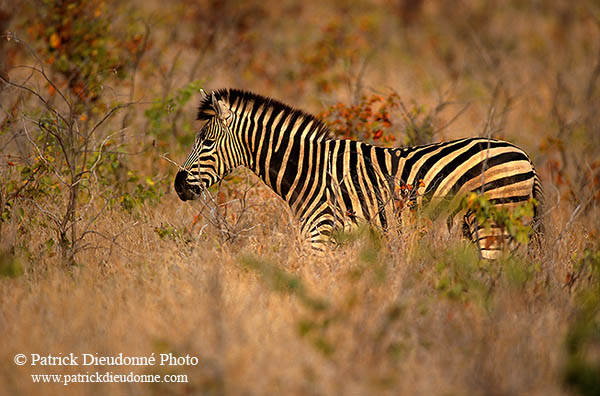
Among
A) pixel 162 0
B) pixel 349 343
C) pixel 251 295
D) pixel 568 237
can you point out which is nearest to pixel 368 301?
pixel 349 343

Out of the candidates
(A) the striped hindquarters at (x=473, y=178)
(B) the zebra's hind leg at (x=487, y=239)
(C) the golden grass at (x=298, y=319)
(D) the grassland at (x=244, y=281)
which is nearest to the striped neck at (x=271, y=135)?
(D) the grassland at (x=244, y=281)

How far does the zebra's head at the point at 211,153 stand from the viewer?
5570 mm

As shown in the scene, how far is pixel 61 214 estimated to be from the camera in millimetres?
5973

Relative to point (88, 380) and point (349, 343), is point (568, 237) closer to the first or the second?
point (349, 343)

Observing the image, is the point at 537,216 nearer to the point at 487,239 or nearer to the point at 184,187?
the point at 487,239

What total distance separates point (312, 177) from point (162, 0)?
519 inches

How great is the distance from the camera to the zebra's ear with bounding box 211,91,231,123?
5422mm

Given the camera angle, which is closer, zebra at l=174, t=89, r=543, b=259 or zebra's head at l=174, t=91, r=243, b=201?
zebra at l=174, t=89, r=543, b=259

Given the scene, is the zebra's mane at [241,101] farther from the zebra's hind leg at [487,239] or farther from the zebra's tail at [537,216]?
the zebra's tail at [537,216]

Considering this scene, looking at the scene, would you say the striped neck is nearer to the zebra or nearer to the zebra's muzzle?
the zebra

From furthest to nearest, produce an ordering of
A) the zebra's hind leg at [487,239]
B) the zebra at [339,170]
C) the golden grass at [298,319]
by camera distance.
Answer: the zebra at [339,170] < the zebra's hind leg at [487,239] < the golden grass at [298,319]

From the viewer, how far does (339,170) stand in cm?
552

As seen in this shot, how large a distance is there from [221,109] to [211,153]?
1.35 feet

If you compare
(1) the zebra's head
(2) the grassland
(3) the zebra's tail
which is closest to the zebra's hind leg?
(2) the grassland
